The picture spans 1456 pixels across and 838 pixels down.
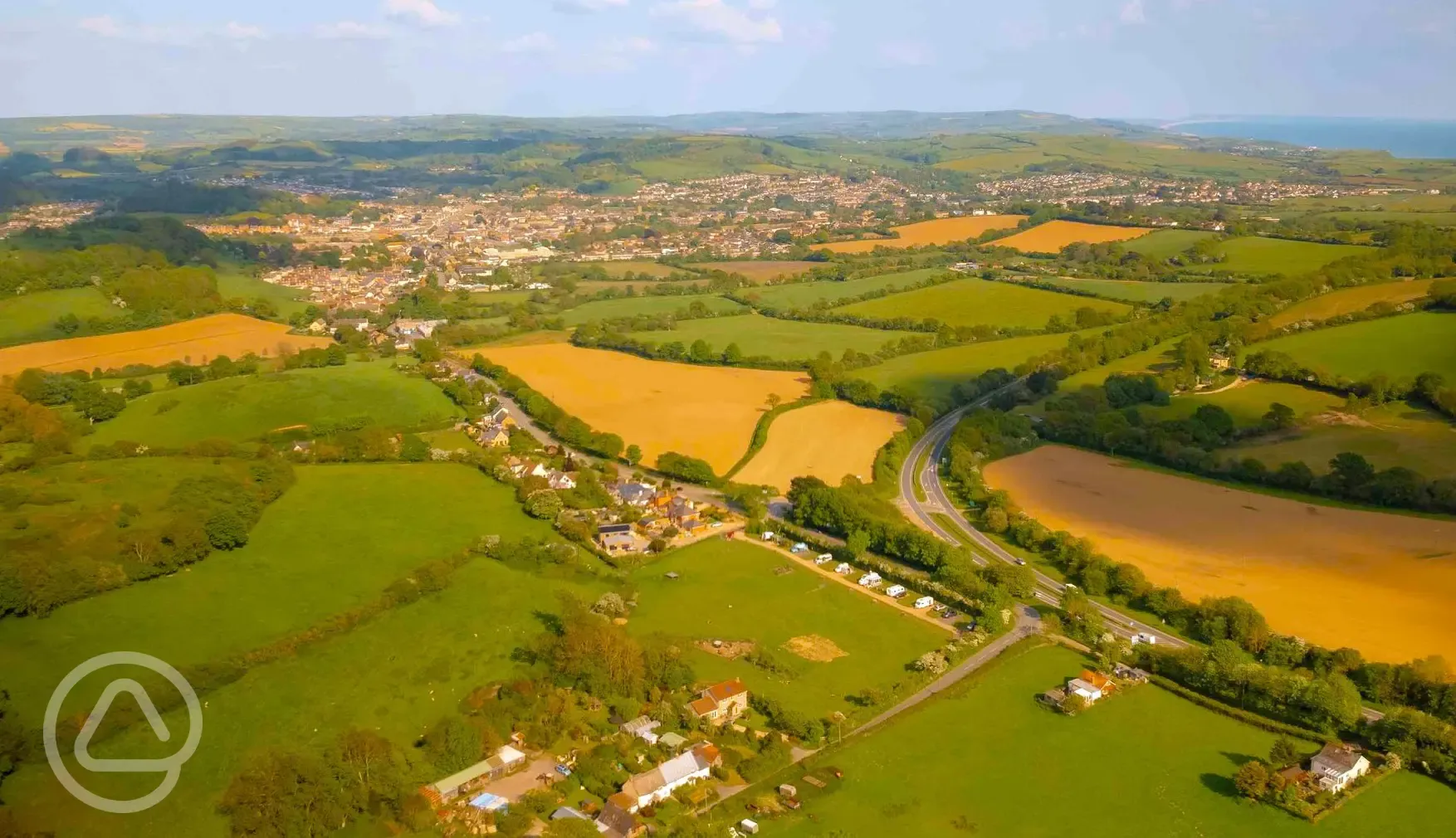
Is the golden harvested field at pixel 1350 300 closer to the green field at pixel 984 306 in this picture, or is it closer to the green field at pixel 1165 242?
the green field at pixel 984 306

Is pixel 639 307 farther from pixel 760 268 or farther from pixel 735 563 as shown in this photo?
pixel 735 563

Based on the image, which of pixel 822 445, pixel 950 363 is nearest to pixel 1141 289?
pixel 950 363

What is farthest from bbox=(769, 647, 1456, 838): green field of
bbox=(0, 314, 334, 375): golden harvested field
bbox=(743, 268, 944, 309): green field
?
bbox=(743, 268, 944, 309): green field

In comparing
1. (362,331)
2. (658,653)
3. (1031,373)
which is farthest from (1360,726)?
(362,331)

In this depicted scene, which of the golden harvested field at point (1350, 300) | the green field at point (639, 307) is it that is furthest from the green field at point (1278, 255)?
the green field at point (639, 307)

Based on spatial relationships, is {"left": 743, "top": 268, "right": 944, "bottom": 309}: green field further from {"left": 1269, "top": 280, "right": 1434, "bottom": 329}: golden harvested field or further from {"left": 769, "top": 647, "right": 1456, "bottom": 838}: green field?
{"left": 769, "top": 647, "right": 1456, "bottom": 838}: green field

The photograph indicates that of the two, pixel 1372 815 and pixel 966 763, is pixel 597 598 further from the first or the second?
pixel 1372 815
